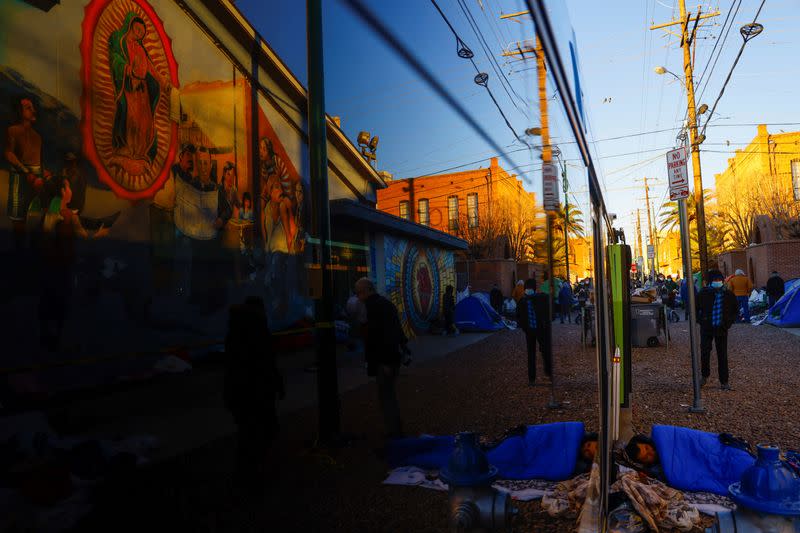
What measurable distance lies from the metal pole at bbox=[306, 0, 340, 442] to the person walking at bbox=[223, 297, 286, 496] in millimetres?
1091

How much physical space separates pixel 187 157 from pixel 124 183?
4.92 feet

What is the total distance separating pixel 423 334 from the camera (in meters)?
18.5

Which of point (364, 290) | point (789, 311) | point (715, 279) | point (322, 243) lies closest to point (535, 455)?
point (364, 290)

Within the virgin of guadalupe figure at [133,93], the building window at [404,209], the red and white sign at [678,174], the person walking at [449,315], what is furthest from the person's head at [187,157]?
the person walking at [449,315]

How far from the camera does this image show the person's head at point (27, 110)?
716 centimetres

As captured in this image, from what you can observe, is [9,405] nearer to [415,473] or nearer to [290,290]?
[415,473]

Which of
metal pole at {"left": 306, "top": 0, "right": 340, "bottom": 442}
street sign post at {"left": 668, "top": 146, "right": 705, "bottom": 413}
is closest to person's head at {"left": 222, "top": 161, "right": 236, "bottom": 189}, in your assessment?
metal pole at {"left": 306, "top": 0, "right": 340, "bottom": 442}

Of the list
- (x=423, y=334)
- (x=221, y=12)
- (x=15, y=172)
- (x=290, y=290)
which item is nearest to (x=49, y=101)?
(x=15, y=172)

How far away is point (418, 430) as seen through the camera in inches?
252

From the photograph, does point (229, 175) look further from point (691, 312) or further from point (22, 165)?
point (691, 312)

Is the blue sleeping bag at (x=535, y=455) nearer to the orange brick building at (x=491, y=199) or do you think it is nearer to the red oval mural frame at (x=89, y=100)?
the orange brick building at (x=491, y=199)

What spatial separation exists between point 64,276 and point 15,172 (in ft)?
4.92

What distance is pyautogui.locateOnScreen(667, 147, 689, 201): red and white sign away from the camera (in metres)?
7.12

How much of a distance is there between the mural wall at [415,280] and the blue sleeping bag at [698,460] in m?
11.9
